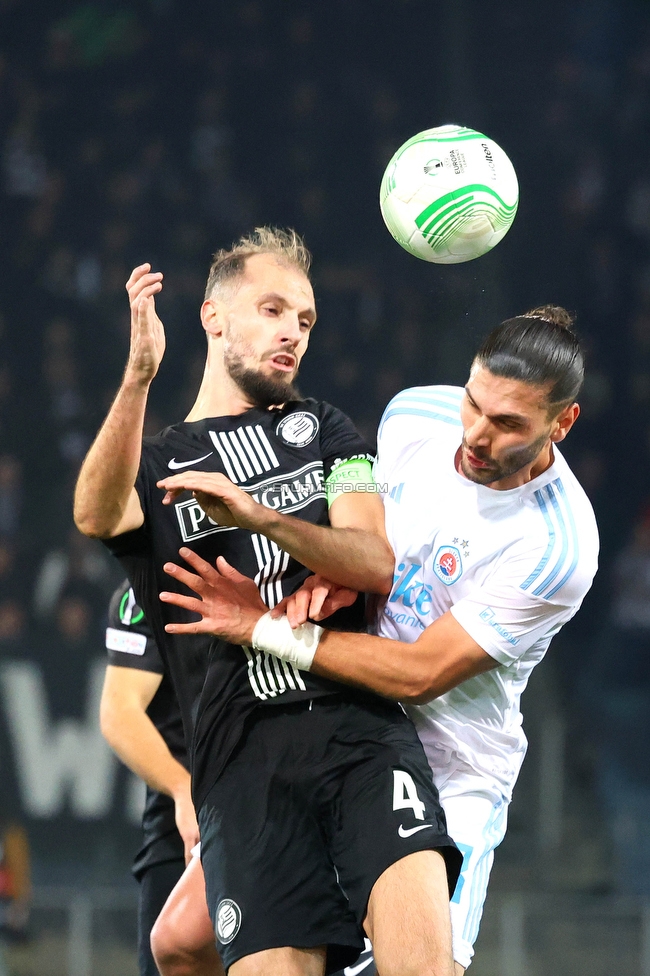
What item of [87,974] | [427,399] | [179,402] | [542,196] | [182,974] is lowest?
[87,974]

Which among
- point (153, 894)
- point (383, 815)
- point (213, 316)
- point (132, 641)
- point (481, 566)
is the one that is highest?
point (213, 316)

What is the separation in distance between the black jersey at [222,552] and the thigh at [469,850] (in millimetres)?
514

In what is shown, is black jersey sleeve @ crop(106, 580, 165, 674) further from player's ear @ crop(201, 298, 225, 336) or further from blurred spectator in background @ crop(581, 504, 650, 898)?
blurred spectator in background @ crop(581, 504, 650, 898)

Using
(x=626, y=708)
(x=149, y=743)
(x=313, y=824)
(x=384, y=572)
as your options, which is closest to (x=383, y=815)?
(x=313, y=824)

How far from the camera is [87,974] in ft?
21.6

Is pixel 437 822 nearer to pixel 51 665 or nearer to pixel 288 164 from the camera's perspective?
pixel 51 665

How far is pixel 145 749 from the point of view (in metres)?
4.01

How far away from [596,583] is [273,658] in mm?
6533

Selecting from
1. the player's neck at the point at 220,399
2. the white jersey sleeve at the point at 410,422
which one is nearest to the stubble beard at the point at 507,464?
the white jersey sleeve at the point at 410,422

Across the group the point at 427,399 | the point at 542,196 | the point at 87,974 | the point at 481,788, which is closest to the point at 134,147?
the point at 542,196

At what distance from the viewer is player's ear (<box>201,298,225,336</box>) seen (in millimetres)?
3557

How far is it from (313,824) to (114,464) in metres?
1.00

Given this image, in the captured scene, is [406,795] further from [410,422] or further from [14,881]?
[14,881]

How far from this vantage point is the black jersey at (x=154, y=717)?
13.5 feet
